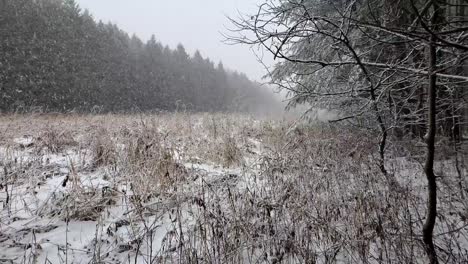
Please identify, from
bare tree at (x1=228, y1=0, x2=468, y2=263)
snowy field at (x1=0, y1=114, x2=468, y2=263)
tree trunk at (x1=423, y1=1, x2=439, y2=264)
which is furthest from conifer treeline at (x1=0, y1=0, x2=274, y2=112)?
tree trunk at (x1=423, y1=1, x2=439, y2=264)

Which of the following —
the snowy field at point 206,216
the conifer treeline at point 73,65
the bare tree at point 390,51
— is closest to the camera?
the bare tree at point 390,51

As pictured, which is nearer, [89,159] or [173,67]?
[89,159]

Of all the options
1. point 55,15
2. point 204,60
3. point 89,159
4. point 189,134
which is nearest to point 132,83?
point 55,15

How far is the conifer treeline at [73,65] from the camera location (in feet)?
50.6

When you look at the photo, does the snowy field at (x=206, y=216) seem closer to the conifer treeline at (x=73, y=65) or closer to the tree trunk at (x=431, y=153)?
the tree trunk at (x=431, y=153)

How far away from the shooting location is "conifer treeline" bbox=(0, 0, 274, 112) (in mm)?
15430

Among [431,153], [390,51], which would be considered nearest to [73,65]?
[390,51]

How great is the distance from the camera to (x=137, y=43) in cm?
2912

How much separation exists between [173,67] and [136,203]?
29.9 meters

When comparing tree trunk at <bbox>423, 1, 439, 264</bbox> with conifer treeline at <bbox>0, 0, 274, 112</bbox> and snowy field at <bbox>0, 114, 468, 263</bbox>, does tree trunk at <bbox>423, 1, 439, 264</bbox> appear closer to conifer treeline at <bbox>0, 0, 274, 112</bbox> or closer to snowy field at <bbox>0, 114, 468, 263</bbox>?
snowy field at <bbox>0, 114, 468, 263</bbox>

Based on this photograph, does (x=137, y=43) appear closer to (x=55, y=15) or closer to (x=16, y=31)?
(x=55, y=15)

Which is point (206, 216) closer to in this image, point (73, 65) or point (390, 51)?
point (390, 51)

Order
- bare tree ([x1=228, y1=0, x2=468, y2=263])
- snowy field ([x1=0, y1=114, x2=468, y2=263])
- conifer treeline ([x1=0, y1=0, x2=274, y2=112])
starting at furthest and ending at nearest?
conifer treeline ([x1=0, y1=0, x2=274, y2=112])
snowy field ([x1=0, y1=114, x2=468, y2=263])
bare tree ([x1=228, y1=0, x2=468, y2=263])

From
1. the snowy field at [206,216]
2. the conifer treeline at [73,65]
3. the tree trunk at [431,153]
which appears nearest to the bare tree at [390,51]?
the tree trunk at [431,153]
